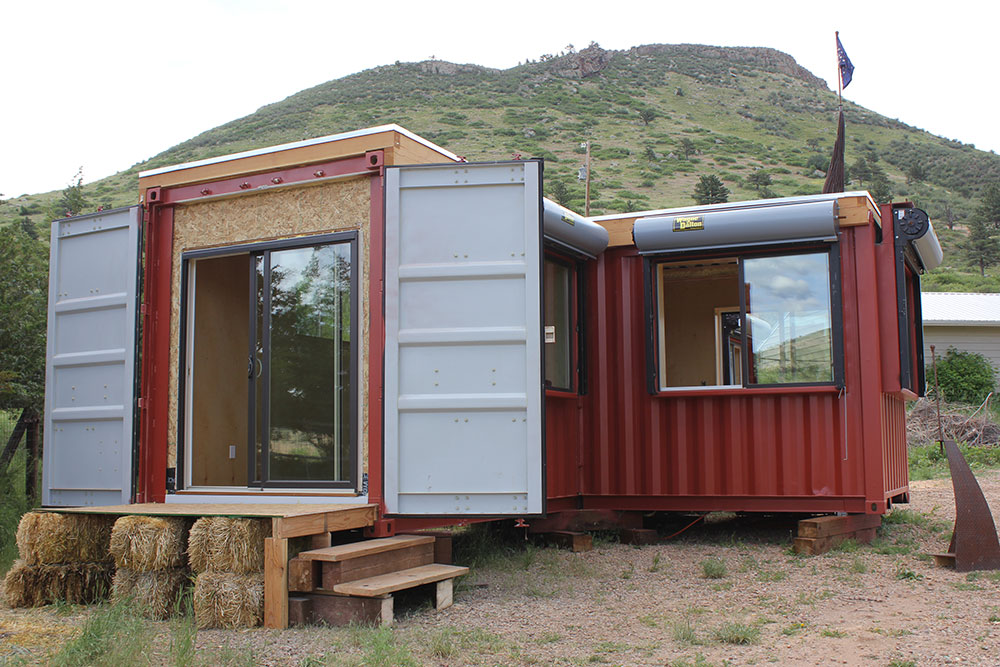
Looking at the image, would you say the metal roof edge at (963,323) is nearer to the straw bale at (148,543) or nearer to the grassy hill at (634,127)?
the grassy hill at (634,127)

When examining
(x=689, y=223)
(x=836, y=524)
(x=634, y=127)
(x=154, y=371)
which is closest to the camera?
(x=154, y=371)

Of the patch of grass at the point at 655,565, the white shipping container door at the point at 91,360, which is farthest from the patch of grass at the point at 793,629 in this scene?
the white shipping container door at the point at 91,360

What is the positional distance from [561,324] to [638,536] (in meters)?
1.86

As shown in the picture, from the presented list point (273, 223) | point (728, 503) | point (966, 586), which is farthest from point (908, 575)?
point (273, 223)

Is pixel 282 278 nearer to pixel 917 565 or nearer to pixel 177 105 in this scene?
pixel 917 565

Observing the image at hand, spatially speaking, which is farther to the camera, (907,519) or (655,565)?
(907,519)

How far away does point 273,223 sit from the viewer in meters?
6.45

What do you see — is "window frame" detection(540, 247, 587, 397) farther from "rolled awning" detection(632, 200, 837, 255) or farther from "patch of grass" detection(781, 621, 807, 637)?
"patch of grass" detection(781, 621, 807, 637)

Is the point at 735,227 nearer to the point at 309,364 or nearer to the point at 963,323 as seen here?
the point at 309,364

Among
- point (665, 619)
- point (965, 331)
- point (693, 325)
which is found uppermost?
point (965, 331)

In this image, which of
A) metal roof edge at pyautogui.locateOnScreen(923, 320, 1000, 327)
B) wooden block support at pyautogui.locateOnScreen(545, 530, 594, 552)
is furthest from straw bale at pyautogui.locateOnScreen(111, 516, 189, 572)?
metal roof edge at pyautogui.locateOnScreen(923, 320, 1000, 327)

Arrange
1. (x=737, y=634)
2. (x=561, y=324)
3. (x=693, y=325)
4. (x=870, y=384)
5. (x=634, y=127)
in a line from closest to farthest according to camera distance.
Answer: (x=737, y=634) → (x=870, y=384) → (x=561, y=324) → (x=693, y=325) → (x=634, y=127)

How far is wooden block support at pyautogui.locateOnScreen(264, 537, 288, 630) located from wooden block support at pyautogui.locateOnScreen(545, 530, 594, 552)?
9.33 feet

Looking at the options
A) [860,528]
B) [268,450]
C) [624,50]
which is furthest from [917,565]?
[624,50]
